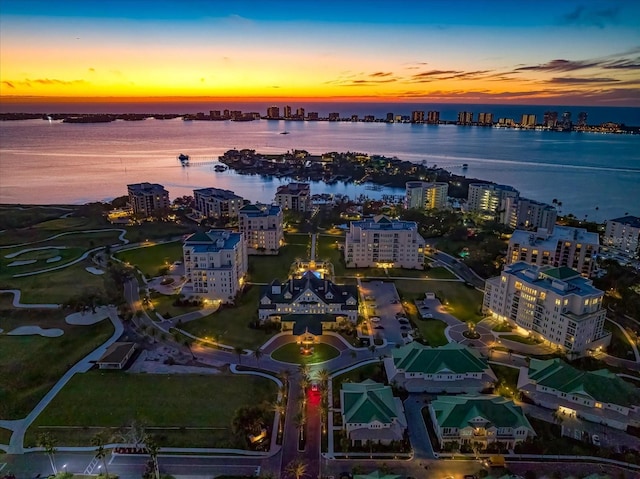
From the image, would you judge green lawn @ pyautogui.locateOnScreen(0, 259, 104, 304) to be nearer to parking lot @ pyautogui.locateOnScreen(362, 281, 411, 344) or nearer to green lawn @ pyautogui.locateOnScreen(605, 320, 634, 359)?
parking lot @ pyautogui.locateOnScreen(362, 281, 411, 344)

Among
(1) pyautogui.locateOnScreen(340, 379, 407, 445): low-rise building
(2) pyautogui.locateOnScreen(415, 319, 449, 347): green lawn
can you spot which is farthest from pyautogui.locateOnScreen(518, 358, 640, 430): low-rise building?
(1) pyautogui.locateOnScreen(340, 379, 407, 445): low-rise building

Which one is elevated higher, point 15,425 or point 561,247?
point 561,247

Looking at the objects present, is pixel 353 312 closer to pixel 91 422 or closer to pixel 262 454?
pixel 262 454

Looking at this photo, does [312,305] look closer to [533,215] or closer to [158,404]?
[158,404]

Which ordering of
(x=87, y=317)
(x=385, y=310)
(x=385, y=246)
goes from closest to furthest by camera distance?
(x=87, y=317) → (x=385, y=310) → (x=385, y=246)

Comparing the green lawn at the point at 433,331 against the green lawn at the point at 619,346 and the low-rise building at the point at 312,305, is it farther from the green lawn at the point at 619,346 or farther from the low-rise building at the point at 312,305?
the green lawn at the point at 619,346

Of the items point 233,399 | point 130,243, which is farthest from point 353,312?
point 130,243

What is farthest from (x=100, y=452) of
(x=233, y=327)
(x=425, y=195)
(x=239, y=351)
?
(x=425, y=195)
